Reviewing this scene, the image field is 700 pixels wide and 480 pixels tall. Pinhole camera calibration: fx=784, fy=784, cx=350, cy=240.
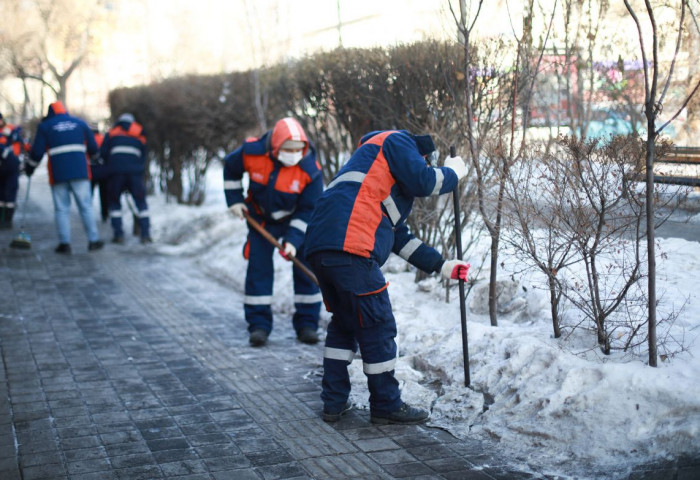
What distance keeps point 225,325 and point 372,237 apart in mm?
2938

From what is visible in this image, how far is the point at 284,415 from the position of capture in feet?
15.4

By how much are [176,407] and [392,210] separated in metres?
1.80

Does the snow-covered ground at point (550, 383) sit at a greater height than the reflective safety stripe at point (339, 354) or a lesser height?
lesser

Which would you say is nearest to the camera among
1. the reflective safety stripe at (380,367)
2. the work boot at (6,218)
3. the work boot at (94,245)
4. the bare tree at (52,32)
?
the reflective safety stripe at (380,367)

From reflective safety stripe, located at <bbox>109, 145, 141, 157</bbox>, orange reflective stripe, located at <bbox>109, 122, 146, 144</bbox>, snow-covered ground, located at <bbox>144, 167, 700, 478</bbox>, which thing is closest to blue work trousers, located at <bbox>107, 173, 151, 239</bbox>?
reflective safety stripe, located at <bbox>109, 145, 141, 157</bbox>

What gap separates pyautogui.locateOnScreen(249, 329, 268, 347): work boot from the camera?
243 inches

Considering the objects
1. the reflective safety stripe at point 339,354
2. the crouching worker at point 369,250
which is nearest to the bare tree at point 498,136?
the crouching worker at point 369,250

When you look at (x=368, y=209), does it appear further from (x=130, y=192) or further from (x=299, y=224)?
(x=130, y=192)

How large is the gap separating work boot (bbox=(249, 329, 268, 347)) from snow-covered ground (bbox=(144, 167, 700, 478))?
1.08 meters

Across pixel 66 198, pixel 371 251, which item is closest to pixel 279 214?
pixel 371 251

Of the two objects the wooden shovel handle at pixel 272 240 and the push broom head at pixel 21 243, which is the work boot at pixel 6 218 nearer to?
the push broom head at pixel 21 243

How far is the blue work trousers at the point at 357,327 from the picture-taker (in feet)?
14.2

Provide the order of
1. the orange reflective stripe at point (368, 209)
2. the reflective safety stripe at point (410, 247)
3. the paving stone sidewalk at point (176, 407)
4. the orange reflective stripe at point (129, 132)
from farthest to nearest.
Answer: the orange reflective stripe at point (129, 132) → the reflective safety stripe at point (410, 247) → the orange reflective stripe at point (368, 209) → the paving stone sidewalk at point (176, 407)

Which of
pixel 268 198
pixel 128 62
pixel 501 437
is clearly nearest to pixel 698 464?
pixel 501 437
